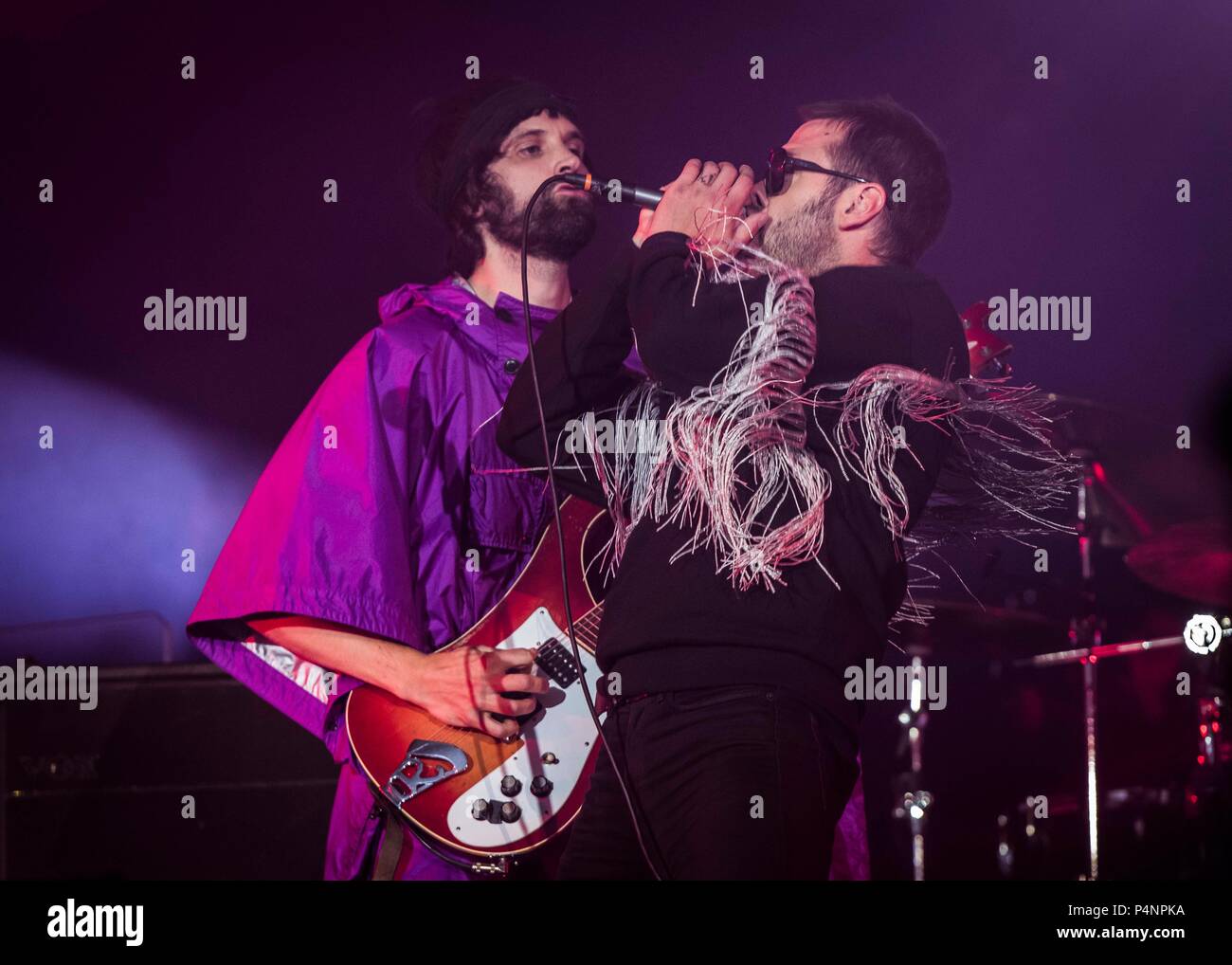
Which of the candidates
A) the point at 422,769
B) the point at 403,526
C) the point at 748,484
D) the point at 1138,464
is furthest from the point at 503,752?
the point at 1138,464

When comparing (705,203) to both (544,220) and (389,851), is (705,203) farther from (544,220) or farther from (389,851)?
(389,851)

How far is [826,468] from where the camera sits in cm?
182

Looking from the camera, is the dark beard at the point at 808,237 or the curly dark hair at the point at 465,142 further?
the curly dark hair at the point at 465,142

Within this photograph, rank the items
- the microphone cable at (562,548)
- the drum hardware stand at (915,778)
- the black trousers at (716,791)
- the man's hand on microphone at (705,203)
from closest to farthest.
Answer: the black trousers at (716,791), the microphone cable at (562,548), the man's hand on microphone at (705,203), the drum hardware stand at (915,778)

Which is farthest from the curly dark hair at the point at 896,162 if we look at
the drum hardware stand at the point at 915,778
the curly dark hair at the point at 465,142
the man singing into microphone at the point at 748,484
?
the drum hardware stand at the point at 915,778

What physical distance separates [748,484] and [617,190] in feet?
1.77

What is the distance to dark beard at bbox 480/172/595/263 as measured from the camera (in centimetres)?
219

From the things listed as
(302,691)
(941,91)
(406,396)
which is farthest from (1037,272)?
(302,691)

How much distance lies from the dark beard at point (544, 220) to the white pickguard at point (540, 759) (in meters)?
0.71

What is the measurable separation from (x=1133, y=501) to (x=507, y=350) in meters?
1.41

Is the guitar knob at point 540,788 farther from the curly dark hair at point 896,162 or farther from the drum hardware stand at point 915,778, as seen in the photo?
the drum hardware stand at point 915,778

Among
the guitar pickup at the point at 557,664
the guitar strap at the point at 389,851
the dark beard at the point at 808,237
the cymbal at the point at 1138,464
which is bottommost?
the guitar strap at the point at 389,851

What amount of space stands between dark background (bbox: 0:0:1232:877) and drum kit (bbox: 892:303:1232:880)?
0.54ft

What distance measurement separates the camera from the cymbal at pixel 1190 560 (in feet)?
7.68
